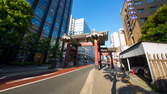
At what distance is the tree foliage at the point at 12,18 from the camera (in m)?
8.87

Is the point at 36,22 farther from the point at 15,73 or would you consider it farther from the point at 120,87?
the point at 120,87

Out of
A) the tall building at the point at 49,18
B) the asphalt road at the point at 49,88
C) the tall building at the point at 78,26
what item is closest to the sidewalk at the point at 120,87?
the asphalt road at the point at 49,88

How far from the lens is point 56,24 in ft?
113

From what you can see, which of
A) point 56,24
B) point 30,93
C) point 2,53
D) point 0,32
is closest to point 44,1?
point 56,24

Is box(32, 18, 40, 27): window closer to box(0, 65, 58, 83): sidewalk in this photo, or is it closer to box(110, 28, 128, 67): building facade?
box(0, 65, 58, 83): sidewalk

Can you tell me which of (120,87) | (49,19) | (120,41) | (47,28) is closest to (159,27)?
(120,87)

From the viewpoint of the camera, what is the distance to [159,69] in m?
4.61

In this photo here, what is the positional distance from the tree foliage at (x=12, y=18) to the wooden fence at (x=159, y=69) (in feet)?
48.4

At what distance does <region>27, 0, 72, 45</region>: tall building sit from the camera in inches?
963

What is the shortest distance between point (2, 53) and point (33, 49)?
5.96 m

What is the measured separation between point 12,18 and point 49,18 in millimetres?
23429

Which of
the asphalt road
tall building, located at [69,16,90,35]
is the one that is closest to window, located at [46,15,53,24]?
the asphalt road

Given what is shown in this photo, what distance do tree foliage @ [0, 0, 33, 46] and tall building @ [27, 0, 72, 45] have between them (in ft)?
41.9

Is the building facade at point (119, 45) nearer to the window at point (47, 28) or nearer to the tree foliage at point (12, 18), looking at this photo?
the tree foliage at point (12, 18)
